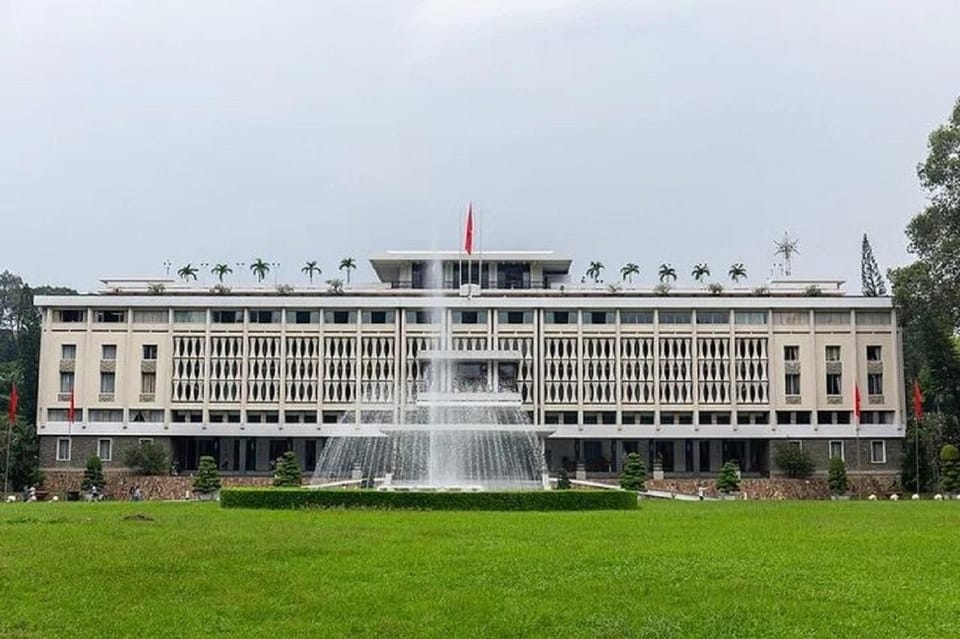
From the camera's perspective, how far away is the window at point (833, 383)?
58.4 m

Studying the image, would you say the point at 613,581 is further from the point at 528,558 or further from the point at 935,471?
the point at 935,471

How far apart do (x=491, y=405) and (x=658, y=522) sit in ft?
102

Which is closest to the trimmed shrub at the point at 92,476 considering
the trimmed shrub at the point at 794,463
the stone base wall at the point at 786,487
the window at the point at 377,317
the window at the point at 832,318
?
the window at the point at 377,317

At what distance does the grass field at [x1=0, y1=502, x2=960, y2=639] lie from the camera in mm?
10984

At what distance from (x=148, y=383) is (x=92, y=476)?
7648 mm

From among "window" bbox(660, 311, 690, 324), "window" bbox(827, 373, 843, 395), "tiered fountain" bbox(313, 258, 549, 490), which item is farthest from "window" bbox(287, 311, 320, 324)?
"window" bbox(827, 373, 843, 395)

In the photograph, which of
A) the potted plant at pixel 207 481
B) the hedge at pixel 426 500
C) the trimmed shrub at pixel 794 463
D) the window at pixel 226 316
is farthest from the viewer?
the window at pixel 226 316

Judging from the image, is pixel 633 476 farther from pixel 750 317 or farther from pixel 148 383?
pixel 148 383

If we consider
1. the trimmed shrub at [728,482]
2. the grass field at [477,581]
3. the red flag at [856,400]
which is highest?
the red flag at [856,400]

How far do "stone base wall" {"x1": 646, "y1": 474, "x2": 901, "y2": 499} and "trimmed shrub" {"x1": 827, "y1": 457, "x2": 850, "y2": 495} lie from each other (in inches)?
16.4

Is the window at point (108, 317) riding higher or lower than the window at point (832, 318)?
higher

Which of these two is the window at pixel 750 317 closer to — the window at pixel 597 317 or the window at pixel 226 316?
the window at pixel 597 317

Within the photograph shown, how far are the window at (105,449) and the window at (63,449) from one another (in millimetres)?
1585

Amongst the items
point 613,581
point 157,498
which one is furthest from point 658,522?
point 157,498
